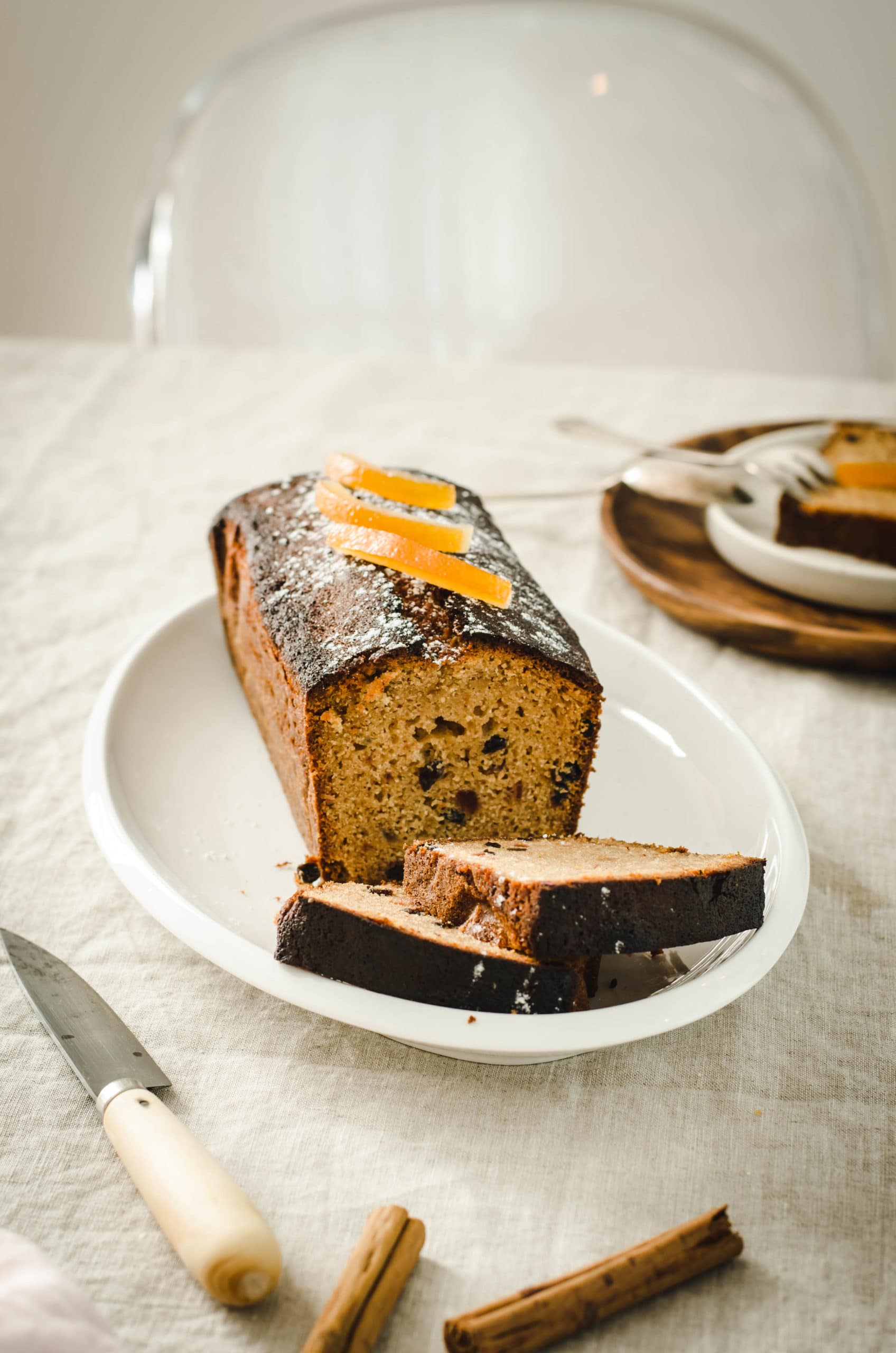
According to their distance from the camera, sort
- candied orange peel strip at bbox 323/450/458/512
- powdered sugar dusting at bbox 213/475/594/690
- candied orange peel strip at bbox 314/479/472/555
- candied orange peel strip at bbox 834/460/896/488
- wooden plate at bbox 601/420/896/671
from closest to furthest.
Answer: powdered sugar dusting at bbox 213/475/594/690 → candied orange peel strip at bbox 314/479/472/555 → candied orange peel strip at bbox 323/450/458/512 → wooden plate at bbox 601/420/896/671 → candied orange peel strip at bbox 834/460/896/488

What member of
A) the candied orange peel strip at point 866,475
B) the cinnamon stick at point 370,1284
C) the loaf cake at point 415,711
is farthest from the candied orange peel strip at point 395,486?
the cinnamon stick at point 370,1284

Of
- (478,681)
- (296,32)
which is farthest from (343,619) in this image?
(296,32)

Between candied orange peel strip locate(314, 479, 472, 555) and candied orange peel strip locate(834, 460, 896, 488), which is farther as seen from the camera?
candied orange peel strip locate(834, 460, 896, 488)

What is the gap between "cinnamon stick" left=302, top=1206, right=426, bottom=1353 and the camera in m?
1.00

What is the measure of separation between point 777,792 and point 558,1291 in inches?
34.1

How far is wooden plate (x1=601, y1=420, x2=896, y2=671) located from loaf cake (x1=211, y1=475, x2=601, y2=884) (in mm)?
660

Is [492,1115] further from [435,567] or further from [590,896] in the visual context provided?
[435,567]

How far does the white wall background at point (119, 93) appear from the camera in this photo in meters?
5.03

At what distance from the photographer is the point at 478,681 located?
165 centimetres

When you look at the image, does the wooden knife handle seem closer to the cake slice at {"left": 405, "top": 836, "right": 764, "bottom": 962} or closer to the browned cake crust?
the cake slice at {"left": 405, "top": 836, "right": 764, "bottom": 962}

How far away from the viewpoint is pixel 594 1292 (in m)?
1.07

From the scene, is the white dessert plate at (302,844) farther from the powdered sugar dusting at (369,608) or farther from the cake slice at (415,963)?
the powdered sugar dusting at (369,608)

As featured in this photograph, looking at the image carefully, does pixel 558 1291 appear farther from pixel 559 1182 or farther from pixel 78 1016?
pixel 78 1016

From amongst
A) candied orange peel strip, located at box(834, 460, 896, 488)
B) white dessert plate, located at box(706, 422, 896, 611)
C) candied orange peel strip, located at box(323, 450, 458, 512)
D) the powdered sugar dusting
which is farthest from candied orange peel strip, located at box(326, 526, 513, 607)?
candied orange peel strip, located at box(834, 460, 896, 488)
